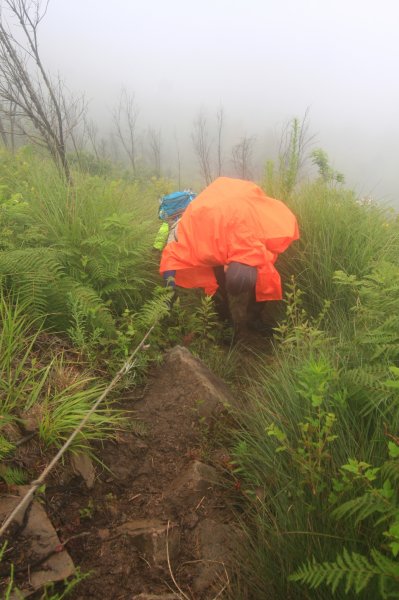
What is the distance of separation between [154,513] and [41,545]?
0.46m

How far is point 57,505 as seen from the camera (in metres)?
1.53

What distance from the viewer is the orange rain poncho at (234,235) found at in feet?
9.26

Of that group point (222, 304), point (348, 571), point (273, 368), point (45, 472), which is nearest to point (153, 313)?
point (273, 368)

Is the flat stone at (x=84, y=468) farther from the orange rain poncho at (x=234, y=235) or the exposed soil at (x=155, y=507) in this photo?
the orange rain poncho at (x=234, y=235)

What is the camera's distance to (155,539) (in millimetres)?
1479

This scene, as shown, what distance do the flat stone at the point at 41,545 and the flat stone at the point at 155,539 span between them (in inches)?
9.5

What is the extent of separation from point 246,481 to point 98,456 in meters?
0.69

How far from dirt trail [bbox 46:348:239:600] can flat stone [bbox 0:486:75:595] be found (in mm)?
58

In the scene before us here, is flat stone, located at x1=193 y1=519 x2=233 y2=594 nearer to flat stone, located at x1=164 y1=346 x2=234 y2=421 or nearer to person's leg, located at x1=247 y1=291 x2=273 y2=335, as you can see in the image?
flat stone, located at x1=164 y1=346 x2=234 y2=421

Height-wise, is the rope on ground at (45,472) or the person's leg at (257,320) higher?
the rope on ground at (45,472)

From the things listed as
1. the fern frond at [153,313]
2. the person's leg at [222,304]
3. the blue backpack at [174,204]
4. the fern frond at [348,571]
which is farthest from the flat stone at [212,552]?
the blue backpack at [174,204]

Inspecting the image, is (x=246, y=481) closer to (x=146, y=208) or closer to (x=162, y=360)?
(x=162, y=360)

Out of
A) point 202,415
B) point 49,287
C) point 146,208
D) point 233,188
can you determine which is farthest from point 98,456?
point 146,208

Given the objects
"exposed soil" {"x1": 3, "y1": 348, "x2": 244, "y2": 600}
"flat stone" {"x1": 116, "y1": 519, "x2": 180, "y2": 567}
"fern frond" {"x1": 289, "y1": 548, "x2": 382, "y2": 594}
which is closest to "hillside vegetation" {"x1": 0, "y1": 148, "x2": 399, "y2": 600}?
"fern frond" {"x1": 289, "y1": 548, "x2": 382, "y2": 594}
